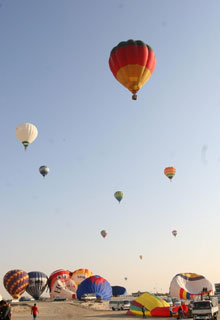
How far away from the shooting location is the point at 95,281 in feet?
172

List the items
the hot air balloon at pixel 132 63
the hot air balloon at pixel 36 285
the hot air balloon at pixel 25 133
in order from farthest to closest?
the hot air balloon at pixel 36 285 < the hot air balloon at pixel 25 133 < the hot air balloon at pixel 132 63

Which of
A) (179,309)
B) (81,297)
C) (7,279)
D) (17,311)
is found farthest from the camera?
(7,279)

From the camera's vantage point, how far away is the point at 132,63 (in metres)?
28.9

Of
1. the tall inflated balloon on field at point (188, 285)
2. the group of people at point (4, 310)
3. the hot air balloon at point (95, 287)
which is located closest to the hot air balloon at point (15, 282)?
the hot air balloon at point (95, 287)

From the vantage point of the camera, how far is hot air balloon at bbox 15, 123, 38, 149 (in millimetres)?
42625

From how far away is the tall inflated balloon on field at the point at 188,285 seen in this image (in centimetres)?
5116

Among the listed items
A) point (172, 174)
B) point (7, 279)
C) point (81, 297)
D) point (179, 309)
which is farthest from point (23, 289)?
point (179, 309)

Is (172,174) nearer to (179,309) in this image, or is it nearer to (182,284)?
(182,284)

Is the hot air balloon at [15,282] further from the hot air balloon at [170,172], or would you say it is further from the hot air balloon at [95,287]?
the hot air balloon at [170,172]

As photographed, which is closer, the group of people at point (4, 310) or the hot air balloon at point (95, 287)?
the group of people at point (4, 310)

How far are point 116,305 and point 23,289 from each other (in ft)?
83.4

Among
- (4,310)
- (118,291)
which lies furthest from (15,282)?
(4,310)

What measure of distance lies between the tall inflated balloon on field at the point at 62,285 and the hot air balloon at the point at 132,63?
39.3m

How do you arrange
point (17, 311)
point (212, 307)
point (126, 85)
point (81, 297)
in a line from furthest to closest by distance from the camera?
point (81, 297), point (17, 311), point (126, 85), point (212, 307)
